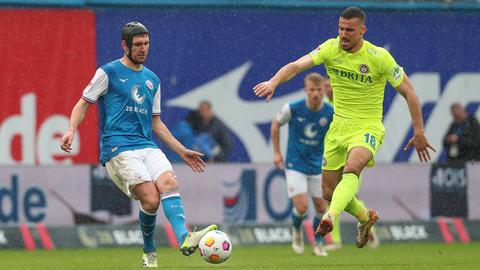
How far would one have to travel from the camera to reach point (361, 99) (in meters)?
13.2

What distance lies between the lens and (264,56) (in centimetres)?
2038

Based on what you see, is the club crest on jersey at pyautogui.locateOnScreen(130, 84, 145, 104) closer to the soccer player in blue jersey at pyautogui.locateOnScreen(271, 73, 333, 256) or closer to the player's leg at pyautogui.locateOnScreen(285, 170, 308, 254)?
the soccer player in blue jersey at pyautogui.locateOnScreen(271, 73, 333, 256)

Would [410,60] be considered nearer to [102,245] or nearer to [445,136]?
[445,136]

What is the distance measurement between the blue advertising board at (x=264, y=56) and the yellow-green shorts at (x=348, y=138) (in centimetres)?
647

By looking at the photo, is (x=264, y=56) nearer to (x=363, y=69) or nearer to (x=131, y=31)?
(x=363, y=69)

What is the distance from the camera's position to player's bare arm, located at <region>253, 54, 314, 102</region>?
1155 cm

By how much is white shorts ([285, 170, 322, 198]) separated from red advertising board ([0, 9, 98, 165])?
410 centimetres

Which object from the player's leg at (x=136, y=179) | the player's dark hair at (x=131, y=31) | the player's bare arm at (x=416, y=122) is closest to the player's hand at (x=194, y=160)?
the player's leg at (x=136, y=179)

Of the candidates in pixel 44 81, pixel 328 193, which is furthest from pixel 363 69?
pixel 44 81

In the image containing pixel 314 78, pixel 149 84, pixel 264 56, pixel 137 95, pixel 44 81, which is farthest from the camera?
pixel 264 56

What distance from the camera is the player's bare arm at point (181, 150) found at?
12203 millimetres

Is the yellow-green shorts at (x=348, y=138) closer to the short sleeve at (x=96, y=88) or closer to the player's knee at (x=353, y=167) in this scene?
the player's knee at (x=353, y=167)

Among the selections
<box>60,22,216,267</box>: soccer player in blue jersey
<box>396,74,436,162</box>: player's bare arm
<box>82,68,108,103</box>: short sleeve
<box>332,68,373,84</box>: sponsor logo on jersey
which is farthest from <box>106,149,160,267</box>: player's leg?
<box>396,74,436,162</box>: player's bare arm

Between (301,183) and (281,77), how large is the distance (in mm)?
4785
